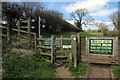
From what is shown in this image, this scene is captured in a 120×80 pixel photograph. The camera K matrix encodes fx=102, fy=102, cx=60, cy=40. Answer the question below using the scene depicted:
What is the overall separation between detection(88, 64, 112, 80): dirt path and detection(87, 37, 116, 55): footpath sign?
600 millimetres

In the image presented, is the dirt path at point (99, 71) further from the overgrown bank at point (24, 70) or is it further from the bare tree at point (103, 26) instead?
the bare tree at point (103, 26)

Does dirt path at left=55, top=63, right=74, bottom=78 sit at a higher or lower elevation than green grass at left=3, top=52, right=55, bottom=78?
lower

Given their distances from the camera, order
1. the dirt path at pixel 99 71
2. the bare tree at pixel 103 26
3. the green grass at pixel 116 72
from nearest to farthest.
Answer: the green grass at pixel 116 72 → the dirt path at pixel 99 71 → the bare tree at pixel 103 26

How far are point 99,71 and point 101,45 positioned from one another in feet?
3.74

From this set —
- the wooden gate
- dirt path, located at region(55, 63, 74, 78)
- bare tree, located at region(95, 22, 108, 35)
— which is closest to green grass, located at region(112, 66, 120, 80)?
the wooden gate

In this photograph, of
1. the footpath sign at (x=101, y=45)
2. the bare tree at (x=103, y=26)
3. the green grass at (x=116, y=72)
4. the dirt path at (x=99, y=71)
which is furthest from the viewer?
the bare tree at (x=103, y=26)

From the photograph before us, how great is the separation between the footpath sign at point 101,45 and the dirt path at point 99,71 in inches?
23.6

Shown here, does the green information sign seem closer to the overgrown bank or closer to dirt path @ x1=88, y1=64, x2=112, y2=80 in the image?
dirt path @ x1=88, y1=64, x2=112, y2=80

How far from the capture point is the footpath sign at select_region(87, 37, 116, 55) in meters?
4.39

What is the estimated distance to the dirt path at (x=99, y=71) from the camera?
369cm

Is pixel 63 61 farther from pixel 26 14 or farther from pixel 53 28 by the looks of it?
pixel 53 28

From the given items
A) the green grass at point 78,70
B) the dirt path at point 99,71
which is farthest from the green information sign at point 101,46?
the green grass at point 78,70

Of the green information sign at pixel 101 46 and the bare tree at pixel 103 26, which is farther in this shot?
the bare tree at pixel 103 26

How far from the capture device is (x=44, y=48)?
230 inches
